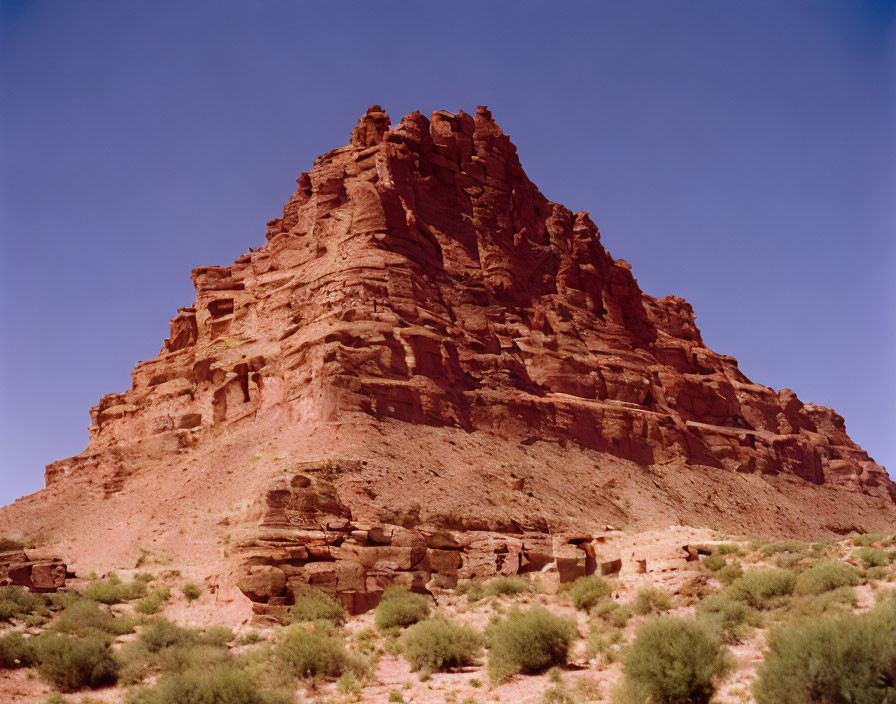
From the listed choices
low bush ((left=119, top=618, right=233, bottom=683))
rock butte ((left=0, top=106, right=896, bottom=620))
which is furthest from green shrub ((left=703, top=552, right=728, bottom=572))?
low bush ((left=119, top=618, right=233, bottom=683))

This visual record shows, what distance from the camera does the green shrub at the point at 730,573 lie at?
2372 centimetres

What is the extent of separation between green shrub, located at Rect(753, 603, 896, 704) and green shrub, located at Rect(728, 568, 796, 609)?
840 centimetres

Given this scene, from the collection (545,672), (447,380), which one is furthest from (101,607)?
(447,380)

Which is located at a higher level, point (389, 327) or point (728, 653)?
point (389, 327)

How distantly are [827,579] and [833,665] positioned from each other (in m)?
9.98

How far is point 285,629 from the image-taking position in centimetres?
2211

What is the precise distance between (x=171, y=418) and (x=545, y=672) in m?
A: 38.5

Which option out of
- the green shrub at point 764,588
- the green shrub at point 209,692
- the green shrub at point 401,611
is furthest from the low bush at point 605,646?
the green shrub at point 209,692

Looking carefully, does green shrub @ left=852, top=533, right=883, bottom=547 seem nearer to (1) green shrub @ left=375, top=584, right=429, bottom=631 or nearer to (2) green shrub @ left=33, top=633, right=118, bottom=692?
(1) green shrub @ left=375, top=584, right=429, bottom=631

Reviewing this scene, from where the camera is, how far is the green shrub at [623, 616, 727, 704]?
45.3ft

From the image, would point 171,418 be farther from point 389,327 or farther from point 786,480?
point 786,480

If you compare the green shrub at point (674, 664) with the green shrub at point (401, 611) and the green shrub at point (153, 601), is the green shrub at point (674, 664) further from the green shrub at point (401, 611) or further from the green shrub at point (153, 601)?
the green shrub at point (153, 601)

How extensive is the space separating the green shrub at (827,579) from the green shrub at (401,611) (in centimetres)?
1067

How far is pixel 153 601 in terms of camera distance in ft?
85.7
